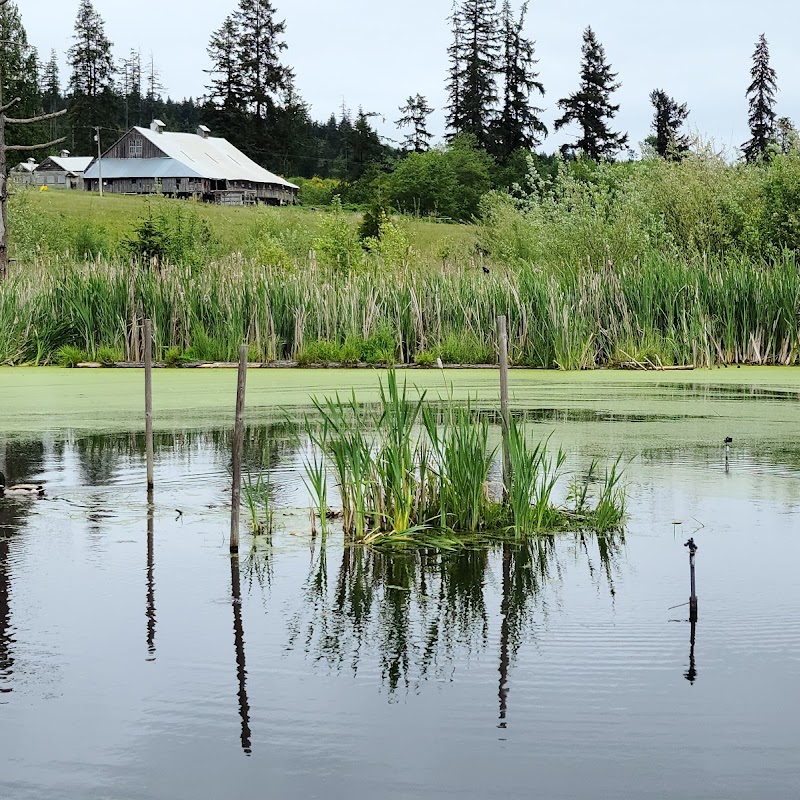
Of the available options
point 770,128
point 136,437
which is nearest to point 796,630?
point 136,437

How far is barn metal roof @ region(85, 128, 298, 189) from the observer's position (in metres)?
72.7

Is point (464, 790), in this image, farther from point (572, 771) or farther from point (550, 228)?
point (550, 228)

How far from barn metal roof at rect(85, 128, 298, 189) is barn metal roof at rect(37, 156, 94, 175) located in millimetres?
5126

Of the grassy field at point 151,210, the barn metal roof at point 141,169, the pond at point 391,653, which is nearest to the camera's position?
the pond at point 391,653

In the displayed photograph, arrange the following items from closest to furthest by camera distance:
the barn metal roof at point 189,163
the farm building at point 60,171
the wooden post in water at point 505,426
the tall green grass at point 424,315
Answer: the wooden post in water at point 505,426, the tall green grass at point 424,315, the barn metal roof at point 189,163, the farm building at point 60,171

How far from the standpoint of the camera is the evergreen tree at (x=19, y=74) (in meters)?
60.6

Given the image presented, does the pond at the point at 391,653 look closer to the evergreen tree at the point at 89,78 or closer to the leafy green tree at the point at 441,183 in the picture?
the leafy green tree at the point at 441,183

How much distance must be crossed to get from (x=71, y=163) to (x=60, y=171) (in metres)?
0.88

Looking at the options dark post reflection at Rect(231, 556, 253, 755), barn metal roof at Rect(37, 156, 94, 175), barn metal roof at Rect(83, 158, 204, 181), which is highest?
barn metal roof at Rect(37, 156, 94, 175)

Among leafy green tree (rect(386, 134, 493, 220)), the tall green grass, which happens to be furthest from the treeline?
the tall green grass

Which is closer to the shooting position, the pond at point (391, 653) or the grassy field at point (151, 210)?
the pond at point (391, 653)

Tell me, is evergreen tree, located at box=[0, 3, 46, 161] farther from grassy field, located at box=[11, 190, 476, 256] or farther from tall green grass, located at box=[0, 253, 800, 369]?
tall green grass, located at box=[0, 253, 800, 369]

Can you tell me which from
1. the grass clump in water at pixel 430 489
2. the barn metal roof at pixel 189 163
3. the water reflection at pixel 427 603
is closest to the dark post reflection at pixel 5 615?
the water reflection at pixel 427 603

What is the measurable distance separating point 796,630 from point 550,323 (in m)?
12.2
